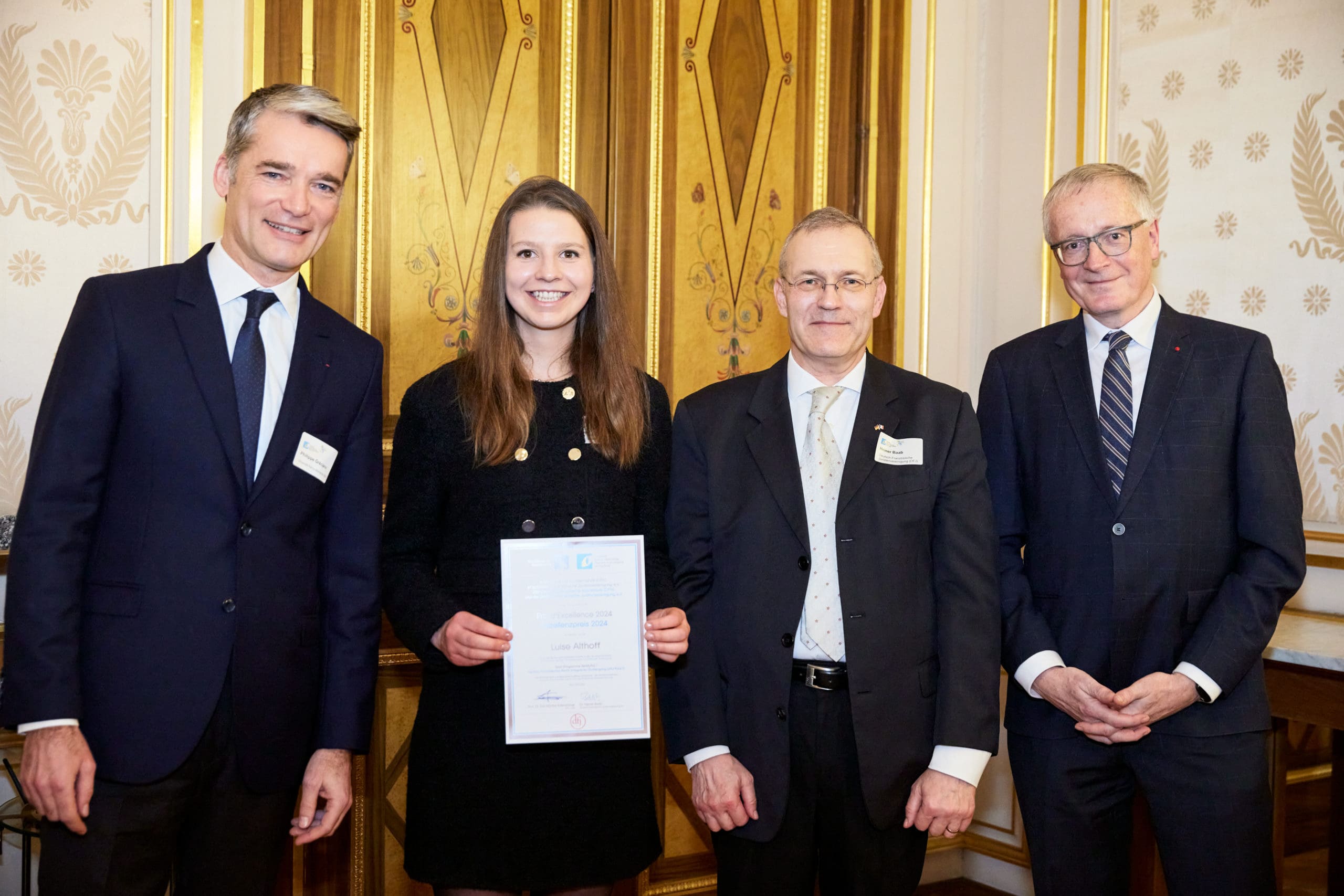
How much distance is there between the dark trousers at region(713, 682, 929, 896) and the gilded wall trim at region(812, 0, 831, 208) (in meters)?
2.30

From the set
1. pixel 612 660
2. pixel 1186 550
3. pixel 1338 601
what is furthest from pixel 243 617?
pixel 1338 601

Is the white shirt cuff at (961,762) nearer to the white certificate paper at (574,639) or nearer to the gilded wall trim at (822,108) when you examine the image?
the white certificate paper at (574,639)

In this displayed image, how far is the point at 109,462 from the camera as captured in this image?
5.82 feet

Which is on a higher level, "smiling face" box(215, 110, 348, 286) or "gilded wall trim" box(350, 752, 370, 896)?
"smiling face" box(215, 110, 348, 286)

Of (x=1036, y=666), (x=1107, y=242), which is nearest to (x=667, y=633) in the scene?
(x=1036, y=666)

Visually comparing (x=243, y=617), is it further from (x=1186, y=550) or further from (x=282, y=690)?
(x=1186, y=550)

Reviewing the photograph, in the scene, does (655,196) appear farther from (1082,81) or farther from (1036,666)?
(1036,666)

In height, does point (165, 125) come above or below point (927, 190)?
below

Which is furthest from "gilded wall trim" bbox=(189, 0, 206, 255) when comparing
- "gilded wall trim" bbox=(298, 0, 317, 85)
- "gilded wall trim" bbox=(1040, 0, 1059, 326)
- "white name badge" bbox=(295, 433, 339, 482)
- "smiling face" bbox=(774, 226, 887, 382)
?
"gilded wall trim" bbox=(1040, 0, 1059, 326)

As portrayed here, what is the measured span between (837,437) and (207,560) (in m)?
1.25

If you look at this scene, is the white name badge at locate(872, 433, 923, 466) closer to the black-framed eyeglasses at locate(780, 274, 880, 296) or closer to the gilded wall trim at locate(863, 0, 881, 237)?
the black-framed eyeglasses at locate(780, 274, 880, 296)

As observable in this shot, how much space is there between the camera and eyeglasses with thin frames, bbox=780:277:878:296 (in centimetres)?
215

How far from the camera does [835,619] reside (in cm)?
206

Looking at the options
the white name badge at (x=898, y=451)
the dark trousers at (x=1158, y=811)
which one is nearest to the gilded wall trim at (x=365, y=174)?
the white name badge at (x=898, y=451)
